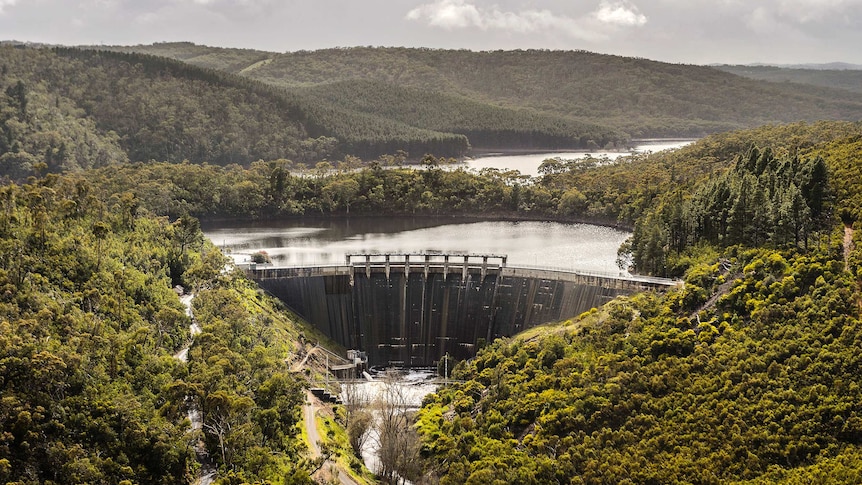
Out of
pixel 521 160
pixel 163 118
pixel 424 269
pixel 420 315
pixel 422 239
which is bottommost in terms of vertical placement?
pixel 420 315

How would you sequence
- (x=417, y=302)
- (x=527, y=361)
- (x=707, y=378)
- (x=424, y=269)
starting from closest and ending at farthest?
→ (x=707, y=378) → (x=527, y=361) → (x=417, y=302) → (x=424, y=269)

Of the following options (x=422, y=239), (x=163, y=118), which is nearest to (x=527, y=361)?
(x=422, y=239)

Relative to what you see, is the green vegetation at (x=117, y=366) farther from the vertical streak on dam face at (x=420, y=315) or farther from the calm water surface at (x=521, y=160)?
the calm water surface at (x=521, y=160)

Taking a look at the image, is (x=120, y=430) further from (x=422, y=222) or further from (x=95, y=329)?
(x=422, y=222)

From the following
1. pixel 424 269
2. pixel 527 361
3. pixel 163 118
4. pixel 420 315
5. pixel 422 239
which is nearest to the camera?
pixel 527 361

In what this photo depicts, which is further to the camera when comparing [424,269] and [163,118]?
[163,118]

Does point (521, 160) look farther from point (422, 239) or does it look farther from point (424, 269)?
point (424, 269)
